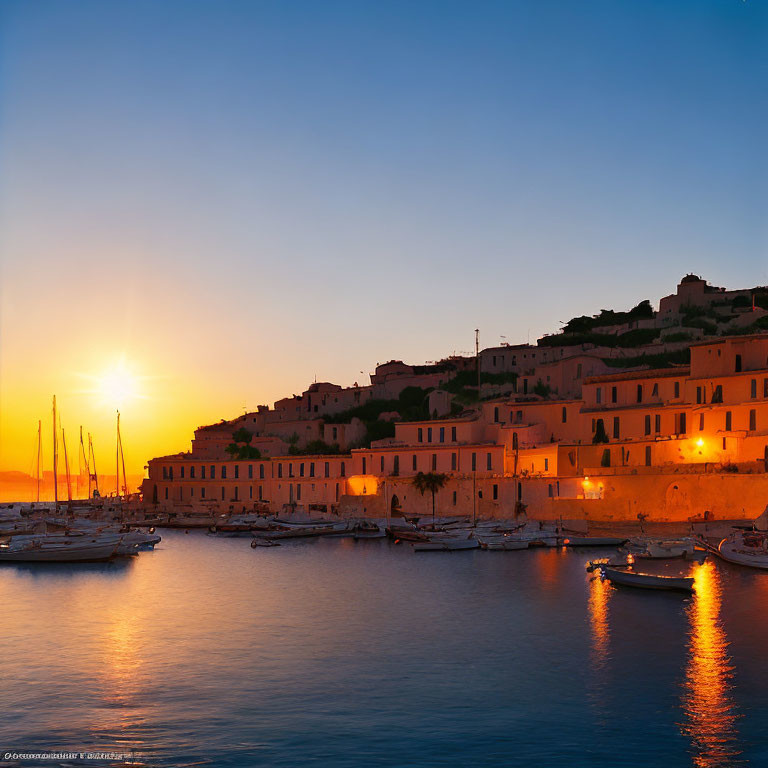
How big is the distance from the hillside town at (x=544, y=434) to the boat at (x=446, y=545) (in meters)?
6.56

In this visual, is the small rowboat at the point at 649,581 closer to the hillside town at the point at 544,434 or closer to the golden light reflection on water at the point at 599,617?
the golden light reflection on water at the point at 599,617

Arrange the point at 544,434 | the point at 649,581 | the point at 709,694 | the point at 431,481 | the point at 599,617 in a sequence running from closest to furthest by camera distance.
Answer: the point at 709,694
the point at 599,617
the point at 649,581
the point at 544,434
the point at 431,481

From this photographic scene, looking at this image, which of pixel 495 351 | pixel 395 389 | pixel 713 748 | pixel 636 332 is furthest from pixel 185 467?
pixel 713 748

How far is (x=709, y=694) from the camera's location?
A: 63.1 feet

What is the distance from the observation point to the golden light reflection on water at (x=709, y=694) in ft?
52.2

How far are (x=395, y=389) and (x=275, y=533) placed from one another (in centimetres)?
2819

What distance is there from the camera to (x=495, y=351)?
275 ft

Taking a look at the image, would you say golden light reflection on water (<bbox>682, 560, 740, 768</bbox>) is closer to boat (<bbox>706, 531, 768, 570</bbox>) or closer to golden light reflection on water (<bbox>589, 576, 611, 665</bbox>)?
golden light reflection on water (<bbox>589, 576, 611, 665</bbox>)

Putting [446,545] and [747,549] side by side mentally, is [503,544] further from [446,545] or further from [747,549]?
[747,549]

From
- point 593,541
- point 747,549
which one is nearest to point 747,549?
point 747,549

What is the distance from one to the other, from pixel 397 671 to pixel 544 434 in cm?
3859

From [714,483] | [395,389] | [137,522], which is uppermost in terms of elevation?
[395,389]

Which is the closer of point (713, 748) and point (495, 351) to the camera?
point (713, 748)

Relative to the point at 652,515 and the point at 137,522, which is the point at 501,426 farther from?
the point at 137,522
